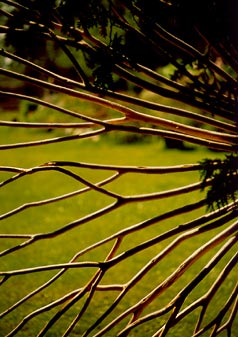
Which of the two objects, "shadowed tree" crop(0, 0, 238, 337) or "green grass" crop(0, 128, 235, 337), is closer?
"shadowed tree" crop(0, 0, 238, 337)

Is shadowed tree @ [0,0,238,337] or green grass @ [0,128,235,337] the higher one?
shadowed tree @ [0,0,238,337]

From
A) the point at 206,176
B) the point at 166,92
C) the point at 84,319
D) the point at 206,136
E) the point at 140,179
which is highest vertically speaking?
the point at 166,92

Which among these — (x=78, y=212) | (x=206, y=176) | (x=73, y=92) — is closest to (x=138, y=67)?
(x=73, y=92)

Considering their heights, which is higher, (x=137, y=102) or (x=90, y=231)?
(x=137, y=102)

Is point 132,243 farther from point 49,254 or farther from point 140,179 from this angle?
point 140,179

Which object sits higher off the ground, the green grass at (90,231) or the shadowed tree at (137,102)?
the shadowed tree at (137,102)

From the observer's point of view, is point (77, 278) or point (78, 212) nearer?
point (77, 278)

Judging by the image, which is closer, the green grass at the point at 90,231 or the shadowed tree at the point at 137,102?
the shadowed tree at the point at 137,102

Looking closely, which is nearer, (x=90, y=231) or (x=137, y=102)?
(x=137, y=102)
